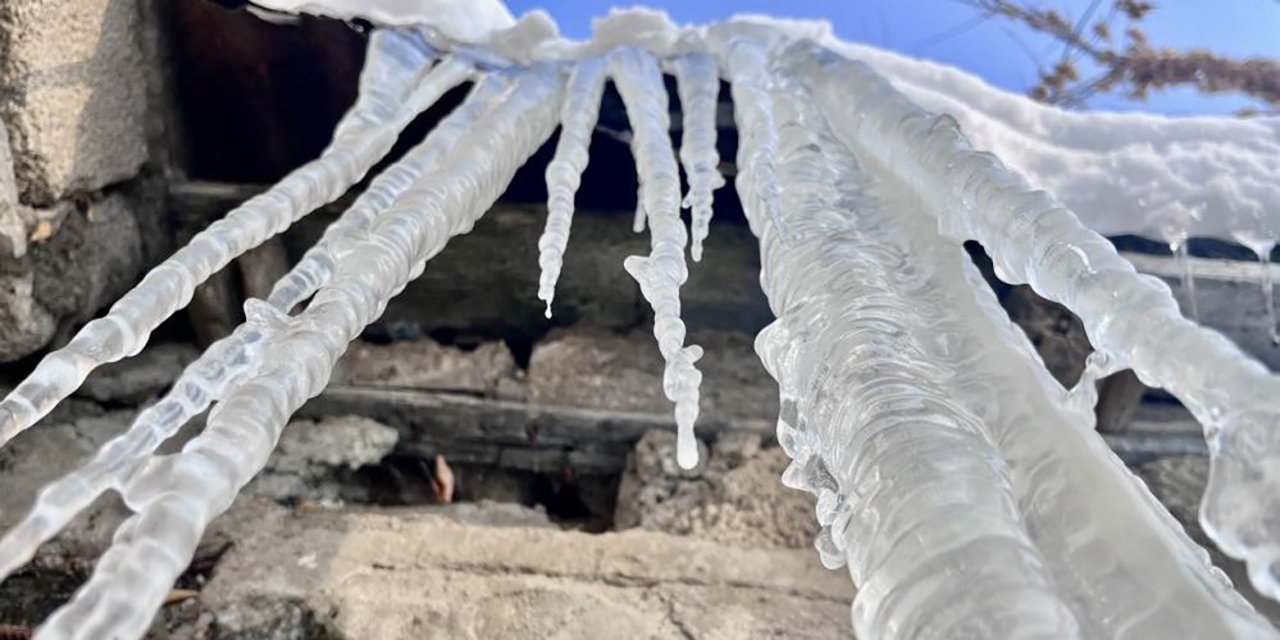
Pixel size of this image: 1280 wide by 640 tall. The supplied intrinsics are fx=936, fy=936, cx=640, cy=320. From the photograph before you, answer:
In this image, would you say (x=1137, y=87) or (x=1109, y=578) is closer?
(x=1109, y=578)

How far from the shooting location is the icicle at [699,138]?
1112mm

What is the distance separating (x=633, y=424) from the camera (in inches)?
67.9

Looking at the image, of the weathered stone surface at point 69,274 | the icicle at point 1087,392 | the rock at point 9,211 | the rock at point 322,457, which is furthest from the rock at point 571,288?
the icicle at point 1087,392

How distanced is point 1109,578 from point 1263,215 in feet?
4.14

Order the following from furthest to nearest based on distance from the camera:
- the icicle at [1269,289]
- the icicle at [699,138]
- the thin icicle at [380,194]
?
the icicle at [1269,289] → the icicle at [699,138] → the thin icicle at [380,194]

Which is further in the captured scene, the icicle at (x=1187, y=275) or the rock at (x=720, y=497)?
the icicle at (x=1187, y=275)

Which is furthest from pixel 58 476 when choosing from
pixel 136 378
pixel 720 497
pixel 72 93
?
pixel 720 497

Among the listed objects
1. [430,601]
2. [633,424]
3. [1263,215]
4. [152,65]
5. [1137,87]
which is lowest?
[430,601]

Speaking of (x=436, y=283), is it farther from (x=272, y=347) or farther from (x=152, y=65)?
(x=272, y=347)

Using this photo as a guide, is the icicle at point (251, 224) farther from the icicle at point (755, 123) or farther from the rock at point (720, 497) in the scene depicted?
the rock at point (720, 497)

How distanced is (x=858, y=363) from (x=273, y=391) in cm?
50

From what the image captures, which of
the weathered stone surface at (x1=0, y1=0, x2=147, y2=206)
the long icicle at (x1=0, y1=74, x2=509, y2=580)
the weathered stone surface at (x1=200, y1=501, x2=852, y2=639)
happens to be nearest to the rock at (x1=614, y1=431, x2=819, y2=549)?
the weathered stone surface at (x1=200, y1=501, x2=852, y2=639)

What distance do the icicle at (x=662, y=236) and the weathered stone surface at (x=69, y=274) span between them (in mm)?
879

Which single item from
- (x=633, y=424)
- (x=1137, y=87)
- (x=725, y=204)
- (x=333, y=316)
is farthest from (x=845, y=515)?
(x=1137, y=87)
